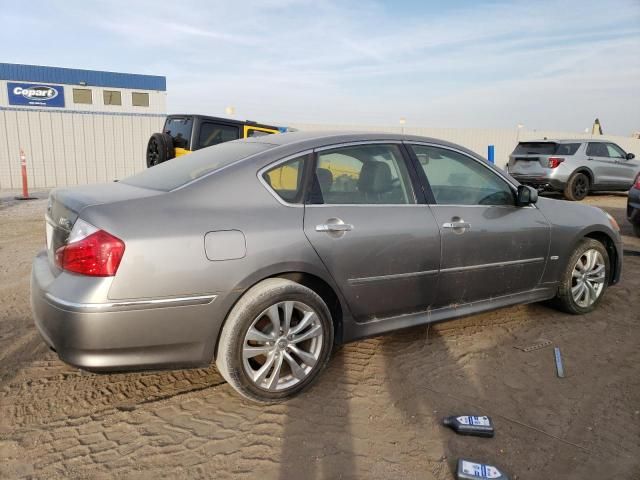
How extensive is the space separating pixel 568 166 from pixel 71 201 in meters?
11.6

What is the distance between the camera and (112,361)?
2.43 meters

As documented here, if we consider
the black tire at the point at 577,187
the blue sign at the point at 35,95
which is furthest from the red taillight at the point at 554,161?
the blue sign at the point at 35,95

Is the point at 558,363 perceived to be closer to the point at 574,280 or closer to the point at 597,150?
the point at 574,280

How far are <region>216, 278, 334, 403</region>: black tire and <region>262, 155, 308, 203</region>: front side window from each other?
0.50m

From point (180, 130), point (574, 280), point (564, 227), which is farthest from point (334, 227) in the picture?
point (180, 130)

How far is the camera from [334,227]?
2.91m

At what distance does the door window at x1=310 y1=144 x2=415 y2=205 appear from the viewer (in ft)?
10.0

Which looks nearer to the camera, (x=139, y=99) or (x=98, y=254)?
(x=98, y=254)

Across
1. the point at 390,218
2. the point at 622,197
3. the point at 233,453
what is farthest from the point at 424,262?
the point at 622,197

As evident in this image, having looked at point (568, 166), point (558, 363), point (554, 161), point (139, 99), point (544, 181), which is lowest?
point (558, 363)

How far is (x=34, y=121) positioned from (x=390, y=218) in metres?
14.6

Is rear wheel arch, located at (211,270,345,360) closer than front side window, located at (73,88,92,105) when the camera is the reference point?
Yes

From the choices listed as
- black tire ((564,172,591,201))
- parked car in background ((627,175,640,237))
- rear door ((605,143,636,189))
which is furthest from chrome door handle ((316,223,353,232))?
rear door ((605,143,636,189))

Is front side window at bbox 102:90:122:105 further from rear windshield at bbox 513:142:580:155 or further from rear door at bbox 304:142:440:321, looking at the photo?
rear door at bbox 304:142:440:321
